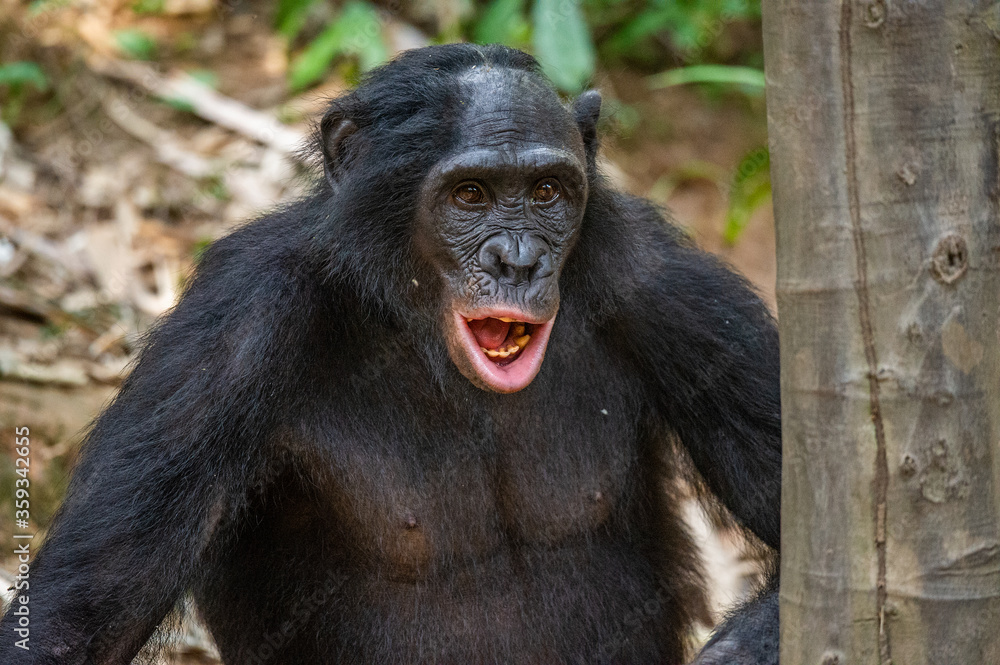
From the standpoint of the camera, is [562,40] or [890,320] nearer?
[890,320]

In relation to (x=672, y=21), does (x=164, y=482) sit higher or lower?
lower

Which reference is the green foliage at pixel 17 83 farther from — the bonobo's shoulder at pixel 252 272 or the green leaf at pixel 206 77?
the bonobo's shoulder at pixel 252 272

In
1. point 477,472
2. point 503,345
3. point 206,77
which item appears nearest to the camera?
point 503,345

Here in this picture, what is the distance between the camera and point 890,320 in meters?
2.85

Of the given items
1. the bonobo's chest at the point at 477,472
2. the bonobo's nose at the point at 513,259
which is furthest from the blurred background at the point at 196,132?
the bonobo's nose at the point at 513,259

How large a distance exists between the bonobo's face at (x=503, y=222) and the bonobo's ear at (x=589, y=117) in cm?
24

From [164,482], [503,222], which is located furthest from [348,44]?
[164,482]

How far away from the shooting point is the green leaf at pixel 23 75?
10.2 metres

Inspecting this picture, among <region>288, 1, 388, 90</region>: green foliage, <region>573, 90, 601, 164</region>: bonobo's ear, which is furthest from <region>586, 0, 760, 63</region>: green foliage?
<region>573, 90, 601, 164</region>: bonobo's ear

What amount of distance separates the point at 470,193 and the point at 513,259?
437 mm

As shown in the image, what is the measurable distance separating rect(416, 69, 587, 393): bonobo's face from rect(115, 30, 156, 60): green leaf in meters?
7.07

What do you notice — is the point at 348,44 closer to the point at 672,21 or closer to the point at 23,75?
the point at 23,75

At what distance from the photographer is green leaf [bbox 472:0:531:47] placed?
32.2 ft

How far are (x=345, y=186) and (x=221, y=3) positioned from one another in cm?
776
